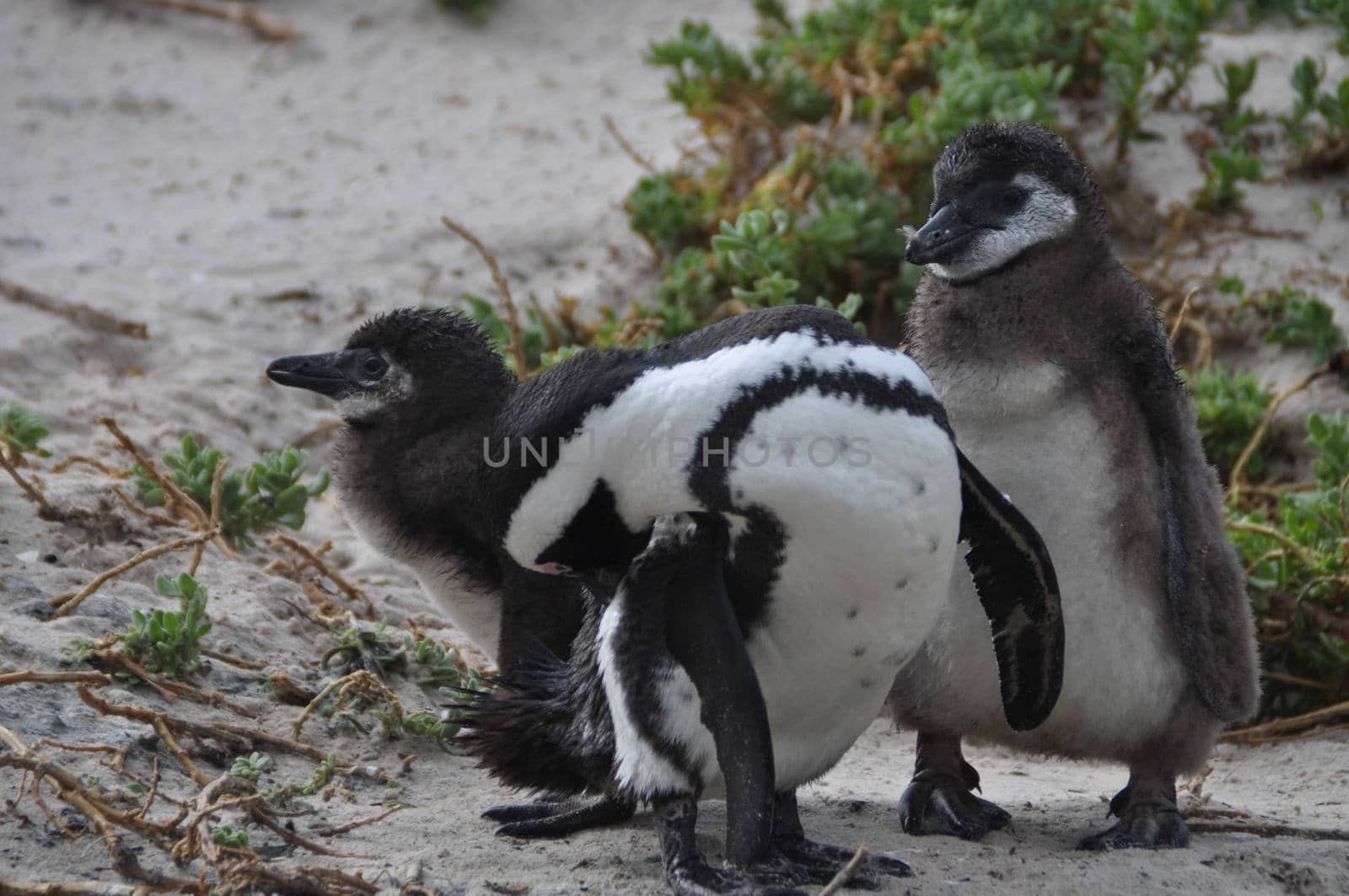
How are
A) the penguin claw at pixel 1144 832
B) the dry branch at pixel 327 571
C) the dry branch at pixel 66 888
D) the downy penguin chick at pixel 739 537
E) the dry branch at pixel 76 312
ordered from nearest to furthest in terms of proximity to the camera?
the dry branch at pixel 66 888
the downy penguin chick at pixel 739 537
the penguin claw at pixel 1144 832
the dry branch at pixel 327 571
the dry branch at pixel 76 312

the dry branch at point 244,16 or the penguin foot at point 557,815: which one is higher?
the dry branch at point 244,16

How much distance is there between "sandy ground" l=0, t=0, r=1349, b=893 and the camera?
103 inches

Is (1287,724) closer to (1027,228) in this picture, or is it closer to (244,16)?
(1027,228)

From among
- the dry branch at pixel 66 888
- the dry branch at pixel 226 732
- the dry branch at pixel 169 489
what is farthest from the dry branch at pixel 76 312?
the dry branch at pixel 66 888

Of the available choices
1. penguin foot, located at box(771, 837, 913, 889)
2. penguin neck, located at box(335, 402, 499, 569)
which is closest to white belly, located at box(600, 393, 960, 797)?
penguin foot, located at box(771, 837, 913, 889)

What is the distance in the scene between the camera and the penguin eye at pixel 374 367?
10.4 feet

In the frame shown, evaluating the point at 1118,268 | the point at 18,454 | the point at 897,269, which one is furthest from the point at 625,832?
the point at 897,269

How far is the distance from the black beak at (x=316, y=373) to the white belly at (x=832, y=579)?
3.44ft

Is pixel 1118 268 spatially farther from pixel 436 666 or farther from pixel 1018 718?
pixel 436 666

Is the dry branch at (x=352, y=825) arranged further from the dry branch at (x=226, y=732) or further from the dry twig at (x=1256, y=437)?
the dry twig at (x=1256, y=437)

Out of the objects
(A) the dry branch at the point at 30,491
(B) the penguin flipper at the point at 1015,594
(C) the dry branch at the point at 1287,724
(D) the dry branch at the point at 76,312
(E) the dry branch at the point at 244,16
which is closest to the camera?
(B) the penguin flipper at the point at 1015,594

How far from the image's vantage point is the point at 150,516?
3.47m

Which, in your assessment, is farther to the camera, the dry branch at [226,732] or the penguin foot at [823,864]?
the dry branch at [226,732]

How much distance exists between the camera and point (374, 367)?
125 inches
